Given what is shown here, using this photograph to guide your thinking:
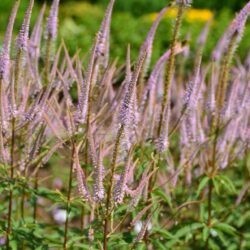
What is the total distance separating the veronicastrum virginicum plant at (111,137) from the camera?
3.79 meters

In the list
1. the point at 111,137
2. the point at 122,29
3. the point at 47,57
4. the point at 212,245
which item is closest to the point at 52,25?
the point at 47,57

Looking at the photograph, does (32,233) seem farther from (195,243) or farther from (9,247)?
(195,243)

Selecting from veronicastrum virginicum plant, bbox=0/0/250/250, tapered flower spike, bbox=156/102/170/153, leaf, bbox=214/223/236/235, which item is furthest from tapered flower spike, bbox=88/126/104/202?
leaf, bbox=214/223/236/235

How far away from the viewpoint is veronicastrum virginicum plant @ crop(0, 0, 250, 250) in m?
3.79

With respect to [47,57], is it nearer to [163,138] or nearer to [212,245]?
[163,138]

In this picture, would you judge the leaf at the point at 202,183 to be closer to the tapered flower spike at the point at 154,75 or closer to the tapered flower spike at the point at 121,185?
the tapered flower spike at the point at 154,75

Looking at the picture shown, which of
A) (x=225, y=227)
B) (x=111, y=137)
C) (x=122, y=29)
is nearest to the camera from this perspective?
(x=111, y=137)

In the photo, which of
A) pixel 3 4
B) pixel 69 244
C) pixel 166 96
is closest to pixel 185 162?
pixel 166 96

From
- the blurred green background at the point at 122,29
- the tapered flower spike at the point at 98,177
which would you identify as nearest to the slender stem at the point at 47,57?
the tapered flower spike at the point at 98,177

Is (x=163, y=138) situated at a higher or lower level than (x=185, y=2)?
lower

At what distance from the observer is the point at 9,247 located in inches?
180

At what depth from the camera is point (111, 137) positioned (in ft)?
14.2

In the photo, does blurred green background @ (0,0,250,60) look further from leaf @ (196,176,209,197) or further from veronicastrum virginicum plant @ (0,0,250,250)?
leaf @ (196,176,209,197)

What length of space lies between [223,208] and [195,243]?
0.32 m
